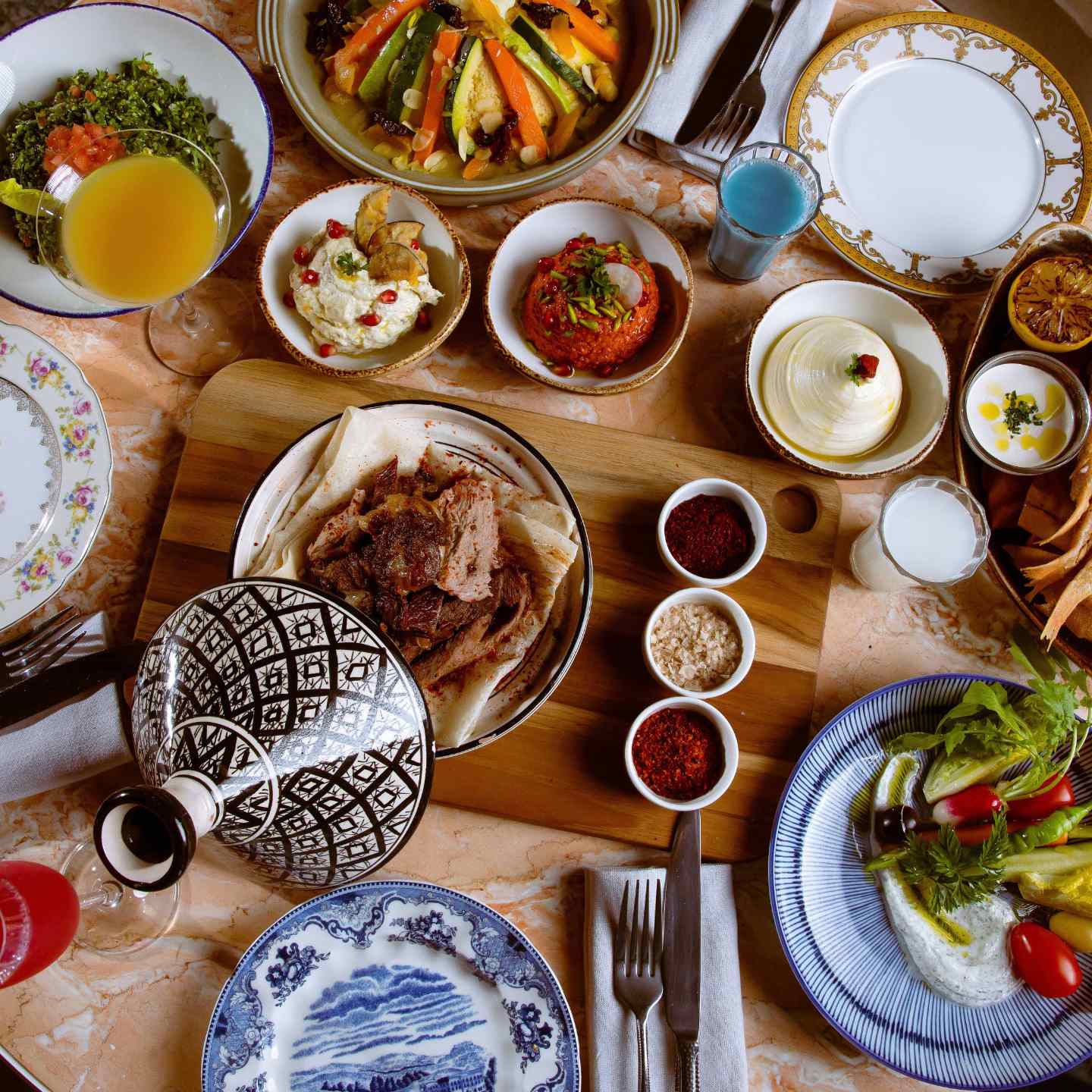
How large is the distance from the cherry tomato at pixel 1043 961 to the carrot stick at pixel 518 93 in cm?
221

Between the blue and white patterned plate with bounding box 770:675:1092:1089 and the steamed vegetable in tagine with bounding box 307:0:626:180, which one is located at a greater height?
the steamed vegetable in tagine with bounding box 307:0:626:180

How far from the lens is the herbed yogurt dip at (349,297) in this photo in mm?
2145

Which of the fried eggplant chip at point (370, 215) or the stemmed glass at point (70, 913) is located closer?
the stemmed glass at point (70, 913)

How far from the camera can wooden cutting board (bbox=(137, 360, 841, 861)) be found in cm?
217

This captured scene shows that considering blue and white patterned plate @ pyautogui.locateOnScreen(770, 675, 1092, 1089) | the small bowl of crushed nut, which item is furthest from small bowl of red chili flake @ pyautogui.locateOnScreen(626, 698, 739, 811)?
blue and white patterned plate @ pyautogui.locateOnScreen(770, 675, 1092, 1089)

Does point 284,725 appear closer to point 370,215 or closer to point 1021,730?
point 370,215

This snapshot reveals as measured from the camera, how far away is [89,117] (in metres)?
2.25

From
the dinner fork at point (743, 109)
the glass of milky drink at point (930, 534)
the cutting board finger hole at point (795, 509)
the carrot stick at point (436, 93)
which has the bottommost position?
the cutting board finger hole at point (795, 509)

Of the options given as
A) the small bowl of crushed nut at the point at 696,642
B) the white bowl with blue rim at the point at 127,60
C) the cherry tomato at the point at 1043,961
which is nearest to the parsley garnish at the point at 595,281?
the small bowl of crushed nut at the point at 696,642

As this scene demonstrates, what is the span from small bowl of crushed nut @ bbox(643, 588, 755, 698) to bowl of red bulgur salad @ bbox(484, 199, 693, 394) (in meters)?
0.56

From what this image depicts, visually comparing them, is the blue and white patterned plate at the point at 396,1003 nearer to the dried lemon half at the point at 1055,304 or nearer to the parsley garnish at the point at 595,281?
the parsley garnish at the point at 595,281

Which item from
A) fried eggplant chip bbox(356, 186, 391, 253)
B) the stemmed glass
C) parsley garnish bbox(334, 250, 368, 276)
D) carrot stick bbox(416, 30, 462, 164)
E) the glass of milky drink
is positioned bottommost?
the stemmed glass

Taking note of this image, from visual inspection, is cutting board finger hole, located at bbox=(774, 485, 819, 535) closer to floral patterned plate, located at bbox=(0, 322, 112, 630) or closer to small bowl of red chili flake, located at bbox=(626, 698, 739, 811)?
small bowl of red chili flake, located at bbox=(626, 698, 739, 811)

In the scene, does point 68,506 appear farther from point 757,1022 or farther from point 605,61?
point 757,1022
